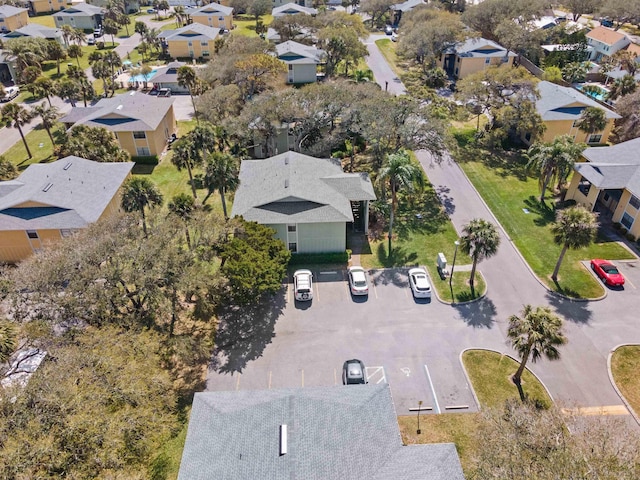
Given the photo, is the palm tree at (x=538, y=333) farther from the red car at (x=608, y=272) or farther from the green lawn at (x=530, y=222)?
the red car at (x=608, y=272)

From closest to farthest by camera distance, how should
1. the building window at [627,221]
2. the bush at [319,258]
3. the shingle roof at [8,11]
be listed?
the bush at [319,258], the building window at [627,221], the shingle roof at [8,11]

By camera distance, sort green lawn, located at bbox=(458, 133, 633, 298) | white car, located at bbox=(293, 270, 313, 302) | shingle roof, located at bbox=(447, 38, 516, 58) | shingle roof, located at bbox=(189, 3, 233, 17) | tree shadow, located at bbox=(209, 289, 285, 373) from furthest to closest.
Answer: shingle roof, located at bbox=(189, 3, 233, 17)
shingle roof, located at bbox=(447, 38, 516, 58)
green lawn, located at bbox=(458, 133, 633, 298)
white car, located at bbox=(293, 270, 313, 302)
tree shadow, located at bbox=(209, 289, 285, 373)

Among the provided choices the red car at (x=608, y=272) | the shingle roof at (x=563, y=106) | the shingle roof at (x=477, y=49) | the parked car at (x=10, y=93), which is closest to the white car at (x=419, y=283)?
the red car at (x=608, y=272)

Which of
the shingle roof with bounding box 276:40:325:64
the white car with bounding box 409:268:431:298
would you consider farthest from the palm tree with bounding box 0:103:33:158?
the white car with bounding box 409:268:431:298

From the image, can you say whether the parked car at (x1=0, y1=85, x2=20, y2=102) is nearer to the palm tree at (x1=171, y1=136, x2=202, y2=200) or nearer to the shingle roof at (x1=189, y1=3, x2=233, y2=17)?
the palm tree at (x1=171, y1=136, x2=202, y2=200)

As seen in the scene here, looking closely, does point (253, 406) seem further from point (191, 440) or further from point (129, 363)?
point (129, 363)

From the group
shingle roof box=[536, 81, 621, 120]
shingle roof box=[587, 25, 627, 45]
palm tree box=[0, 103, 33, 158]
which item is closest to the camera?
palm tree box=[0, 103, 33, 158]

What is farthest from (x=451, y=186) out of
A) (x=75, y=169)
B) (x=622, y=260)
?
(x=75, y=169)
